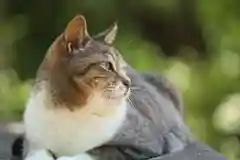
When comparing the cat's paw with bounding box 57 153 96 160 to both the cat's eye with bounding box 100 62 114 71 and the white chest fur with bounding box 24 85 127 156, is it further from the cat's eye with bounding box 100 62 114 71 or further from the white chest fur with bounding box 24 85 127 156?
the cat's eye with bounding box 100 62 114 71

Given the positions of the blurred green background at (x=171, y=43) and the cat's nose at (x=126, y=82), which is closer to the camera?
the cat's nose at (x=126, y=82)

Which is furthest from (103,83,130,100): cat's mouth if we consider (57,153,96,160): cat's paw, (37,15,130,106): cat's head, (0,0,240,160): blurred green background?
(0,0,240,160): blurred green background

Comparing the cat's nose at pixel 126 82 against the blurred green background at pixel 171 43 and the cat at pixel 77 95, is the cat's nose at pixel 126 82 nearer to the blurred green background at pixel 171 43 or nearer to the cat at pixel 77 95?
the cat at pixel 77 95

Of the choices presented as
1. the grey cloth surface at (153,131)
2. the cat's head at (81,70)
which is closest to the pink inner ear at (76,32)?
the cat's head at (81,70)

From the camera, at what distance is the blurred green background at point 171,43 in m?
2.04

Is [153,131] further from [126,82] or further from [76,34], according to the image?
[76,34]

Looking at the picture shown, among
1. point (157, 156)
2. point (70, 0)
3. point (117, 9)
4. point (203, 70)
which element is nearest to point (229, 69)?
point (203, 70)

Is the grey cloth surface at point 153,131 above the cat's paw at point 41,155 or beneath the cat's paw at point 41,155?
above

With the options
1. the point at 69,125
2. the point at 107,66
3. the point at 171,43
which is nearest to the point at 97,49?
the point at 107,66

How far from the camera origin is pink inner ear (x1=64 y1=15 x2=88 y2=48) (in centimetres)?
103

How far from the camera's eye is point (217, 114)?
6.73 feet

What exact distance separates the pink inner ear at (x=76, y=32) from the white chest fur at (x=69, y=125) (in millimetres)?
99

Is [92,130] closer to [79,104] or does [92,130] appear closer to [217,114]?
[79,104]

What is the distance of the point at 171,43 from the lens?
2.09 metres
